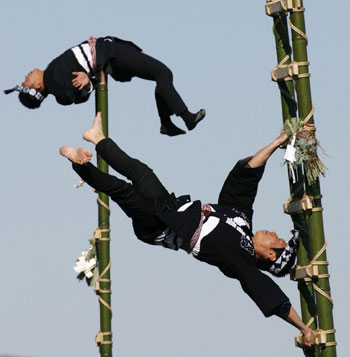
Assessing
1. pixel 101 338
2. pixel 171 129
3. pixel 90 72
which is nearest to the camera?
pixel 90 72

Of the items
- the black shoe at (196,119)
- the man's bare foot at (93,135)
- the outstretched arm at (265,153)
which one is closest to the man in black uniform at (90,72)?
the black shoe at (196,119)

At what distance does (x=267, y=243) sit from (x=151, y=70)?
6.24ft

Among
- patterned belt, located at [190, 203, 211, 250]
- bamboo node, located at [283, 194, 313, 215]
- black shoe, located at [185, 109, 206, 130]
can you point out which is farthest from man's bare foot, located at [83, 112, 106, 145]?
bamboo node, located at [283, 194, 313, 215]

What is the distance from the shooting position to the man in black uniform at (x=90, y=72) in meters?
11.5

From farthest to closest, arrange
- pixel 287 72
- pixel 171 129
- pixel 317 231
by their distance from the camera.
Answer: pixel 171 129 → pixel 287 72 → pixel 317 231

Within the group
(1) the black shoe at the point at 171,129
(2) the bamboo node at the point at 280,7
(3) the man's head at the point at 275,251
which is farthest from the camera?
(1) the black shoe at the point at 171,129

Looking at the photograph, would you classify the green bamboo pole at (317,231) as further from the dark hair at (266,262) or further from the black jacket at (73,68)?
the black jacket at (73,68)

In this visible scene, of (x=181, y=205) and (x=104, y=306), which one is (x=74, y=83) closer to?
(x=181, y=205)

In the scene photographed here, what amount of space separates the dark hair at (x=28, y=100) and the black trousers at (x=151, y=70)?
34.0 inches

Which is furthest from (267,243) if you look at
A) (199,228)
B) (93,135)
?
(93,135)

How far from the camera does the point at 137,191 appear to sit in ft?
37.3

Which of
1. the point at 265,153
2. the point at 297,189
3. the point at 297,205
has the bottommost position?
the point at 297,205

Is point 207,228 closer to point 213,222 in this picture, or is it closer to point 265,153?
point 213,222

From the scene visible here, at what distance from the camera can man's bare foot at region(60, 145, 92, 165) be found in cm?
1098
